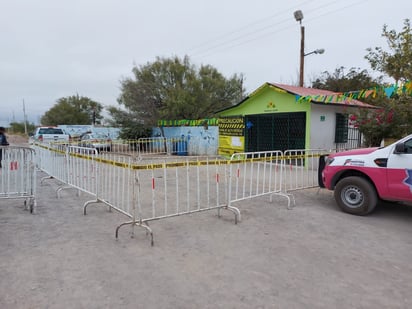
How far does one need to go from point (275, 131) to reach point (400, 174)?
7.72 metres

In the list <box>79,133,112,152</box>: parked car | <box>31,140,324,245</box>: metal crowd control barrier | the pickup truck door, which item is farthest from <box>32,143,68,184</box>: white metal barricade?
the pickup truck door

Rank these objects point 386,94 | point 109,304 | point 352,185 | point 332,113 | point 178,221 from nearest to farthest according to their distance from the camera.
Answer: point 109,304, point 178,221, point 352,185, point 386,94, point 332,113

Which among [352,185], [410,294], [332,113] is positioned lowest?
Result: [410,294]

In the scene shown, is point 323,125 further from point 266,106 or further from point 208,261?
point 208,261

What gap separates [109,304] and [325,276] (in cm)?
237

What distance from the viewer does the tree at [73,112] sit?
4681cm

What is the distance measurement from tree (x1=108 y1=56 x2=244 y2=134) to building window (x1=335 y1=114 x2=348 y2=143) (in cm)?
1049

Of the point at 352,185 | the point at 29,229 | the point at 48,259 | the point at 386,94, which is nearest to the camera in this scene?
the point at 48,259

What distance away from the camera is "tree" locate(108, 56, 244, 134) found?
20.0m

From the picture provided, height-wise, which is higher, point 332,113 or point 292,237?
point 332,113

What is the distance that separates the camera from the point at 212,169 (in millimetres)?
11172

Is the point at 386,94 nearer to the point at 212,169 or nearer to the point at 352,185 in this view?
the point at 352,185

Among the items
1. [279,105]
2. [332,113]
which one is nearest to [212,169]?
[279,105]

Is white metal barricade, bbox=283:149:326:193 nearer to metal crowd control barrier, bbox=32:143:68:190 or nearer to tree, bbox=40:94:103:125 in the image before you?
metal crowd control barrier, bbox=32:143:68:190
